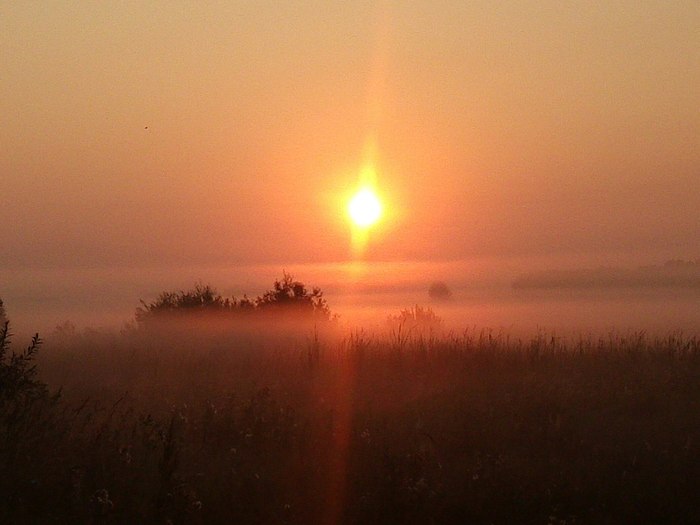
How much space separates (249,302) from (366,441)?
1733 centimetres

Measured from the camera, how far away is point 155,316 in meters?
24.8

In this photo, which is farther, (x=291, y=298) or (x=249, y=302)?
(x=291, y=298)

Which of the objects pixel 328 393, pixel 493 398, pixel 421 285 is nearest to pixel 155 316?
pixel 328 393

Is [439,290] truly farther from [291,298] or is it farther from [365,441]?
[365,441]

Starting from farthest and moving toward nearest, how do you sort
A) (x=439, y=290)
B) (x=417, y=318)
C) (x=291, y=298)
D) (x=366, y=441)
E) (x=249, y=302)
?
(x=439, y=290) → (x=417, y=318) → (x=291, y=298) → (x=249, y=302) → (x=366, y=441)

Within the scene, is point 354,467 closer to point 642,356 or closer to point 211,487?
point 211,487

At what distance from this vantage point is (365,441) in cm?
850

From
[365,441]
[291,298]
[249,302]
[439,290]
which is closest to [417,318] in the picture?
[291,298]

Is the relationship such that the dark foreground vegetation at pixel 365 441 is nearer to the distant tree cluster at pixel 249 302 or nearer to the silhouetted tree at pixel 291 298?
the distant tree cluster at pixel 249 302

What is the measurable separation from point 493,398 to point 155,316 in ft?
52.7

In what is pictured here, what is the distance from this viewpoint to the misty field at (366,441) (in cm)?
695

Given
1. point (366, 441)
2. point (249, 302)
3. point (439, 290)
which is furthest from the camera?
point (439, 290)

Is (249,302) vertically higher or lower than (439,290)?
lower

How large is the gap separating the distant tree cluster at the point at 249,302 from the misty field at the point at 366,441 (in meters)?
10.9
